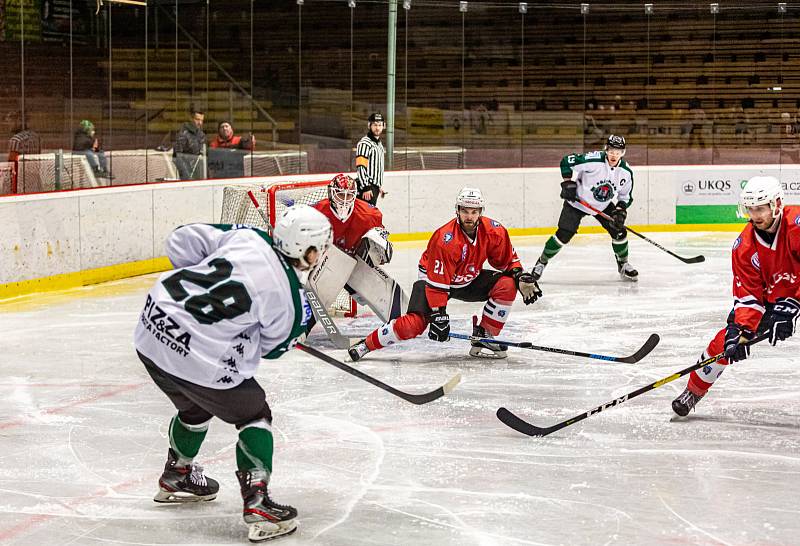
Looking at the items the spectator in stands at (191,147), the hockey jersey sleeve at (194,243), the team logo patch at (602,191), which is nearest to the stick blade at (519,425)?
the hockey jersey sleeve at (194,243)

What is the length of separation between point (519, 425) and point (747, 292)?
3.18 ft

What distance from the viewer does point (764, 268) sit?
4.43m

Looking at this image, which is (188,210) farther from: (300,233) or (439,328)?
(300,233)

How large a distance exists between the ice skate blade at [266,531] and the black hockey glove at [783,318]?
203 centimetres

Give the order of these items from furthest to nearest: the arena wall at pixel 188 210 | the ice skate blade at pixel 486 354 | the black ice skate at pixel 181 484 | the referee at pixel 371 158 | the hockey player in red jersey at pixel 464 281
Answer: the referee at pixel 371 158, the arena wall at pixel 188 210, the ice skate blade at pixel 486 354, the hockey player in red jersey at pixel 464 281, the black ice skate at pixel 181 484

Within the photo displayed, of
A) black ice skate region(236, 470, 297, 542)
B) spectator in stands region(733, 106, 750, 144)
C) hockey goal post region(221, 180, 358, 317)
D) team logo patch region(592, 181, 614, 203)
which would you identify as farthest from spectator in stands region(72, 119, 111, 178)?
spectator in stands region(733, 106, 750, 144)

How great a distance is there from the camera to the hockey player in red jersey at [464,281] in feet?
18.7

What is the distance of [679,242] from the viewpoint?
11133 mm

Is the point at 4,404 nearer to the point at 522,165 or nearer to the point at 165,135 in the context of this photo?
the point at 165,135

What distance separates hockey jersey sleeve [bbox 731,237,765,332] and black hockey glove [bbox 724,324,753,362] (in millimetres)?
29

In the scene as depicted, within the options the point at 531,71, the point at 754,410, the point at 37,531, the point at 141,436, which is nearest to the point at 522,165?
the point at 531,71

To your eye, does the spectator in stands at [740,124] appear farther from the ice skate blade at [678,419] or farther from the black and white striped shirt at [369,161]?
the ice skate blade at [678,419]

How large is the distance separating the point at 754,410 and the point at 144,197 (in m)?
5.29

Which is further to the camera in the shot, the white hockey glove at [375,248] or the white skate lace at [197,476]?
the white hockey glove at [375,248]
